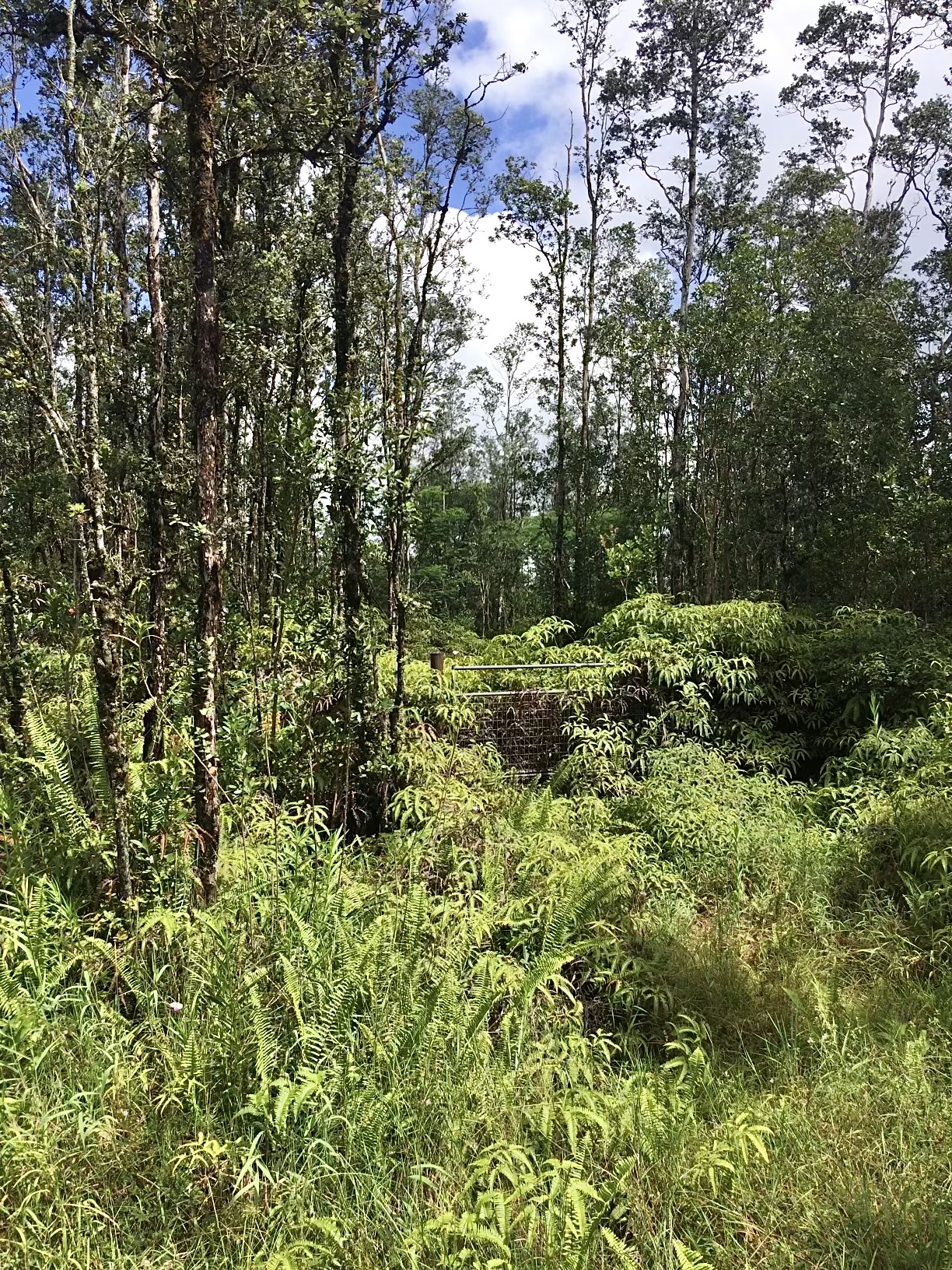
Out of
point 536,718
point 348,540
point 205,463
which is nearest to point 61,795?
point 205,463

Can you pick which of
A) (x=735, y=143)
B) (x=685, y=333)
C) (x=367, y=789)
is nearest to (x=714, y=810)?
(x=367, y=789)

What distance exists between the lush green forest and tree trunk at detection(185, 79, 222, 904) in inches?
0.7

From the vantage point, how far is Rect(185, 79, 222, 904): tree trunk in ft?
10.6

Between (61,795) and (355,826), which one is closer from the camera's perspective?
(61,795)

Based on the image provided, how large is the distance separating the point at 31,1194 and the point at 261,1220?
2.09 ft

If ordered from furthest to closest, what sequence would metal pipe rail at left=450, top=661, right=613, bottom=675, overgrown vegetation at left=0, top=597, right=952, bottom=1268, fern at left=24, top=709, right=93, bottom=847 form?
metal pipe rail at left=450, top=661, right=613, bottom=675, fern at left=24, top=709, right=93, bottom=847, overgrown vegetation at left=0, top=597, right=952, bottom=1268

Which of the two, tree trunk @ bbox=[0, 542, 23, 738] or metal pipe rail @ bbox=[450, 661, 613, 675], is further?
metal pipe rail @ bbox=[450, 661, 613, 675]

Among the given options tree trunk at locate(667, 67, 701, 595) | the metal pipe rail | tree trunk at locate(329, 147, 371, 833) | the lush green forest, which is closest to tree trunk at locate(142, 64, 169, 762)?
the lush green forest

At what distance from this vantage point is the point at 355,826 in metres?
4.78

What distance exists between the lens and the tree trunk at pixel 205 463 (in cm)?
323

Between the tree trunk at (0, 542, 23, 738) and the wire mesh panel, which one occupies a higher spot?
the tree trunk at (0, 542, 23, 738)

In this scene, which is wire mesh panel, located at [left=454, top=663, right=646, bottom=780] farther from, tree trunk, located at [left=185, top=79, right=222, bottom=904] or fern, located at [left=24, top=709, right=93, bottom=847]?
fern, located at [left=24, top=709, right=93, bottom=847]

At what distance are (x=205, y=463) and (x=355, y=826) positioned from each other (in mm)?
2495

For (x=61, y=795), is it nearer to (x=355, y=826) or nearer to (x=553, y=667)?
(x=355, y=826)
